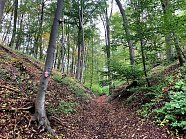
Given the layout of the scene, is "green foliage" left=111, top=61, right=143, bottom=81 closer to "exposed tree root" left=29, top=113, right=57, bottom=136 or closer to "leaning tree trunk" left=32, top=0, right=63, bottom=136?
"leaning tree trunk" left=32, top=0, right=63, bottom=136

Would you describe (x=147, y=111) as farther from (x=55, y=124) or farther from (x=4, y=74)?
(x=4, y=74)

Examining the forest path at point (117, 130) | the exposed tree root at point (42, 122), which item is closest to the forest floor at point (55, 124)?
the forest path at point (117, 130)

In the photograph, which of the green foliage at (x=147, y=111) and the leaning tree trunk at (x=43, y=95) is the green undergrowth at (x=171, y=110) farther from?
the leaning tree trunk at (x=43, y=95)

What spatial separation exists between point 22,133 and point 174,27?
713 cm

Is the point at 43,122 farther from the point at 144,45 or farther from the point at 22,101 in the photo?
the point at 144,45

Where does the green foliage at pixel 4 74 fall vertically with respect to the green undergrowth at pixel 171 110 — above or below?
above

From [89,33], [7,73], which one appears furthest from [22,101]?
[89,33]

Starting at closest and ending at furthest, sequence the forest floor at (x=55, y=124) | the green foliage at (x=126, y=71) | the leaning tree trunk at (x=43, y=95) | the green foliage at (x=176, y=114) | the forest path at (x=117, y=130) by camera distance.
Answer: the forest floor at (x=55, y=124) → the green foliage at (x=176, y=114) → the leaning tree trunk at (x=43, y=95) → the forest path at (x=117, y=130) → the green foliage at (x=126, y=71)

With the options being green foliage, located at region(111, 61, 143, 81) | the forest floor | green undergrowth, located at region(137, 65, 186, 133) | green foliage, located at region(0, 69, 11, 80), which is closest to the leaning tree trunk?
the forest floor

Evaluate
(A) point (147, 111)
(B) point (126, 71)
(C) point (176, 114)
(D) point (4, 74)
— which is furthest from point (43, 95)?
(B) point (126, 71)

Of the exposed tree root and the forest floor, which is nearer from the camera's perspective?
the forest floor

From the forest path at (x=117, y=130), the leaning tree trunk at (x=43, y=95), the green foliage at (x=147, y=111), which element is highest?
the leaning tree trunk at (x=43, y=95)

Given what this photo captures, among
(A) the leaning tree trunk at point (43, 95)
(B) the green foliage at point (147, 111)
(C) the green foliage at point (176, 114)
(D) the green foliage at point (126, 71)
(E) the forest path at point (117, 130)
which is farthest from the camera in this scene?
(D) the green foliage at point (126, 71)

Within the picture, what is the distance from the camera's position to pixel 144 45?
904 cm
